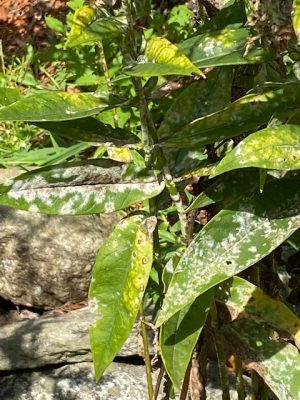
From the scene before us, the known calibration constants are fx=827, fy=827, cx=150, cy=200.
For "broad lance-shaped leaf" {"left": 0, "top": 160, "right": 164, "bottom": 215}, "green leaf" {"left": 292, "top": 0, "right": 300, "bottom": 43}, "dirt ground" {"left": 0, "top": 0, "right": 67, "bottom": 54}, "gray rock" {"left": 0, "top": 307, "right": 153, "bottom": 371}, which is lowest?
"gray rock" {"left": 0, "top": 307, "right": 153, "bottom": 371}

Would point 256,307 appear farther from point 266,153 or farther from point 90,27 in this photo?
point 90,27

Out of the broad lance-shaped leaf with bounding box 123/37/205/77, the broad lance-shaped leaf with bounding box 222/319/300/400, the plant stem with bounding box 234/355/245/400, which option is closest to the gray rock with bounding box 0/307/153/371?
the plant stem with bounding box 234/355/245/400

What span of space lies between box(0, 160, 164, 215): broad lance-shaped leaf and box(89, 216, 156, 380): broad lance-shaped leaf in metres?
0.07

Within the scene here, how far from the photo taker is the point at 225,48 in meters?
1.52

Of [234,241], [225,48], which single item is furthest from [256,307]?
[225,48]

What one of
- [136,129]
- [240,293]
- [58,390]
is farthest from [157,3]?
[240,293]

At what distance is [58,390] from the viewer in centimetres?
298

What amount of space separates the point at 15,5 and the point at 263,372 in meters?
4.84

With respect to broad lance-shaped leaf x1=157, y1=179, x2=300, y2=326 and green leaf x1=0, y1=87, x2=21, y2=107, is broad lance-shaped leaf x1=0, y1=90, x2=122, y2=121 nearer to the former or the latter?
green leaf x1=0, y1=87, x2=21, y2=107

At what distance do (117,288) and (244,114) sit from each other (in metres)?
0.39

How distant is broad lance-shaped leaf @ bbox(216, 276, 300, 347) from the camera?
1646mm

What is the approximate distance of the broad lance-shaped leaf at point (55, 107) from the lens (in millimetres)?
1368

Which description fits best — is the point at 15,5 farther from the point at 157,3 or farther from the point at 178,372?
the point at 178,372

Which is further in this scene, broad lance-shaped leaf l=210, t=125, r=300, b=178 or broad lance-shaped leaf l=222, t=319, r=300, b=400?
broad lance-shaped leaf l=222, t=319, r=300, b=400
